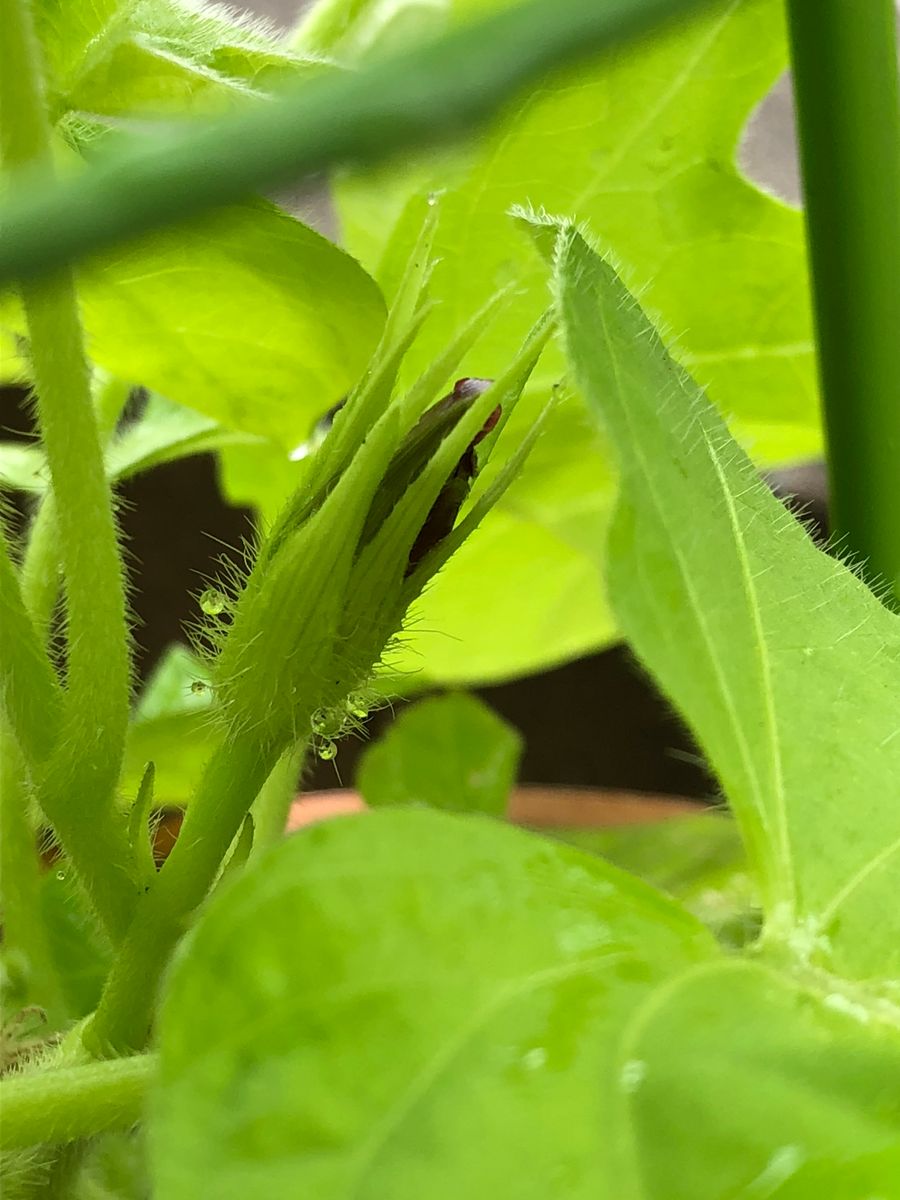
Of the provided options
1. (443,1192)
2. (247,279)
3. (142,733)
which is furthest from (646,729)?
(443,1192)

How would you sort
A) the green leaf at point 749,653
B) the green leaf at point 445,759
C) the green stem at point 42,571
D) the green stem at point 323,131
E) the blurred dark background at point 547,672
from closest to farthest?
the green stem at point 323,131 < the green leaf at point 749,653 < the green stem at point 42,571 < the green leaf at point 445,759 < the blurred dark background at point 547,672

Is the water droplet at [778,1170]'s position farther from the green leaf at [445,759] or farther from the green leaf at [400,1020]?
the green leaf at [445,759]

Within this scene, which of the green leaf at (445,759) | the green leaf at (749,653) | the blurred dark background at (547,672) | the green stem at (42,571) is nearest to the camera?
the green leaf at (749,653)

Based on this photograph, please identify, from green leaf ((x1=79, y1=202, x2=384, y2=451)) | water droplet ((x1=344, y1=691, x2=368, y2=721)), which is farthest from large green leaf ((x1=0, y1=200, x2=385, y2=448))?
water droplet ((x1=344, y1=691, x2=368, y2=721))

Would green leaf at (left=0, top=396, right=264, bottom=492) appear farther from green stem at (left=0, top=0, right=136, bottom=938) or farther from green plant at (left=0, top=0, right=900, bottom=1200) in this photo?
green stem at (left=0, top=0, right=136, bottom=938)

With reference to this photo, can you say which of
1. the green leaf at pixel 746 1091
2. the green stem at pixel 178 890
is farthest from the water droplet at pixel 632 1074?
the green stem at pixel 178 890

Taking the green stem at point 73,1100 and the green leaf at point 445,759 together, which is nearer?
the green stem at point 73,1100

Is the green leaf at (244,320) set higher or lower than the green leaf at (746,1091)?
higher

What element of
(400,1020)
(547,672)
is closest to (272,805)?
(400,1020)
